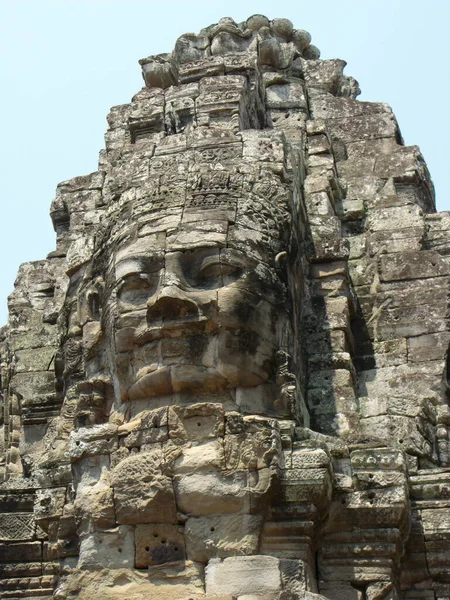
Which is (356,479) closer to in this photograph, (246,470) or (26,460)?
(246,470)

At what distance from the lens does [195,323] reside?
11.4 metres

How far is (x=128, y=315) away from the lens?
38.3 ft

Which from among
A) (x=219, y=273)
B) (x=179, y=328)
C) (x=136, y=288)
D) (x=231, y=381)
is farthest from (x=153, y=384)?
(x=219, y=273)

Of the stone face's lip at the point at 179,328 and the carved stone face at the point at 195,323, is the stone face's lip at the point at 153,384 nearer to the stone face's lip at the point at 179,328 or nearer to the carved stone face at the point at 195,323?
the carved stone face at the point at 195,323

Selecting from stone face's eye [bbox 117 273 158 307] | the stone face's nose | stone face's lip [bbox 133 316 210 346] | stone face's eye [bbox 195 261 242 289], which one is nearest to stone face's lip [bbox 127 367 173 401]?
stone face's lip [bbox 133 316 210 346]

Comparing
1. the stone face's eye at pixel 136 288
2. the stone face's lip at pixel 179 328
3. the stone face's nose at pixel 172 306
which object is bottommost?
the stone face's lip at pixel 179 328

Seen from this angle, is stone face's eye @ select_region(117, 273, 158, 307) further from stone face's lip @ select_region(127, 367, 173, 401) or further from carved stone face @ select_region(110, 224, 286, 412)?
stone face's lip @ select_region(127, 367, 173, 401)

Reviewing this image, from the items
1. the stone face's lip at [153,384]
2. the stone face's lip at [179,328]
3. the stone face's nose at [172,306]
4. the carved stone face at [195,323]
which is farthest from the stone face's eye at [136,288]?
the stone face's lip at [153,384]

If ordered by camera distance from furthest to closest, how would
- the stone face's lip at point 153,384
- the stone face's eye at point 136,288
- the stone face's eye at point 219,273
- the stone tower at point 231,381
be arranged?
the stone face's eye at point 136,288 < the stone face's eye at point 219,273 < the stone face's lip at point 153,384 < the stone tower at point 231,381

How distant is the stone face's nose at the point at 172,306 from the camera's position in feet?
37.5

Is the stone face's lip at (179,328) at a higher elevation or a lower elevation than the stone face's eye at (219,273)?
lower

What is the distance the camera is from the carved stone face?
11.4 metres

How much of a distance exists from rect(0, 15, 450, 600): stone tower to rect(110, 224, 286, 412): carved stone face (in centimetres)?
2

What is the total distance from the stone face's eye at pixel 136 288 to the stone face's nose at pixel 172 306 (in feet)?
0.81
